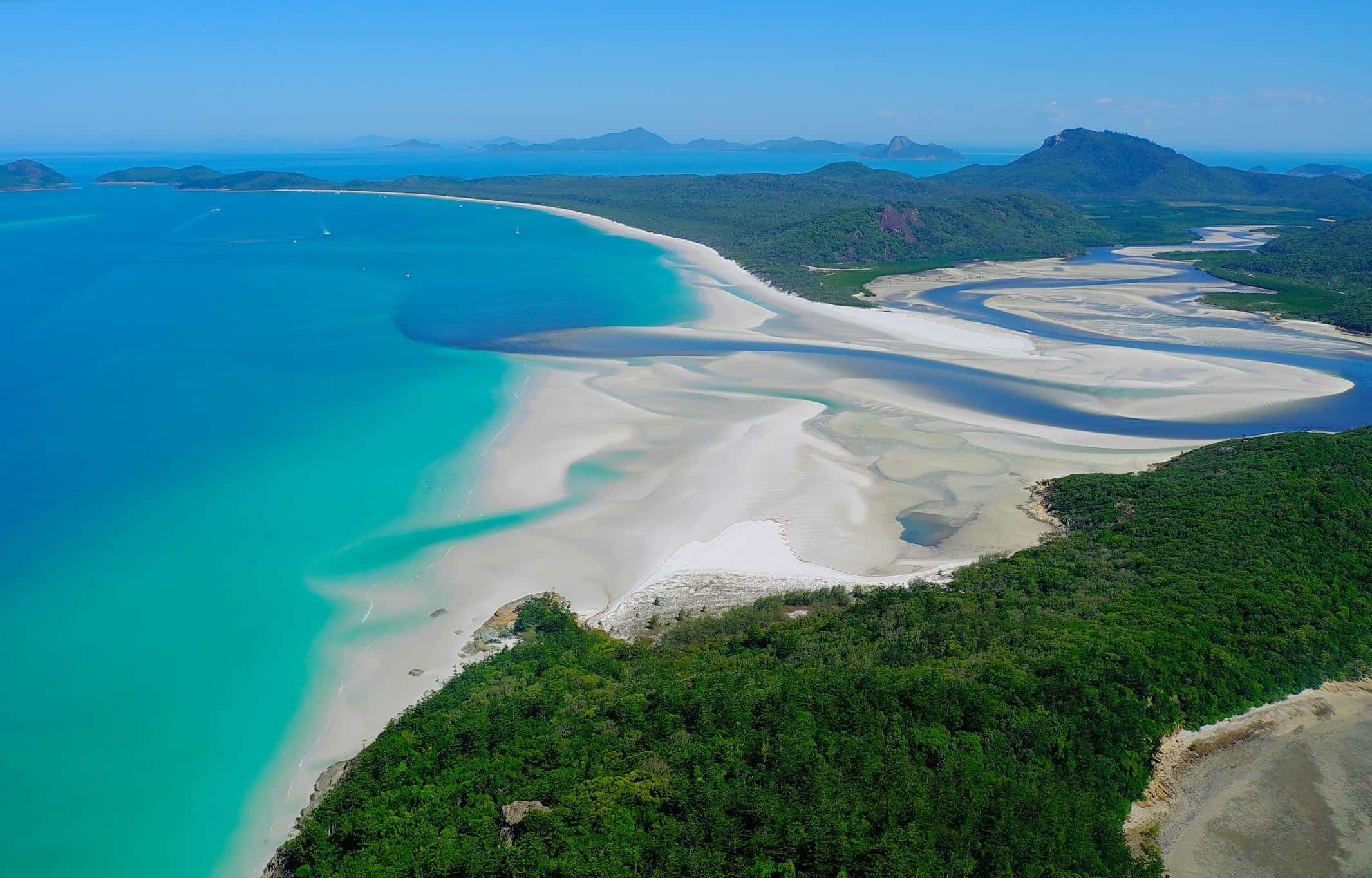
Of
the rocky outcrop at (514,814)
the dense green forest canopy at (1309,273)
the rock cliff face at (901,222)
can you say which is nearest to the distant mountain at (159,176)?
the rock cliff face at (901,222)

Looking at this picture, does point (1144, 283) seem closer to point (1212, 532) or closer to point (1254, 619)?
point (1212, 532)

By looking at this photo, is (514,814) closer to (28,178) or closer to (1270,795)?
(1270,795)

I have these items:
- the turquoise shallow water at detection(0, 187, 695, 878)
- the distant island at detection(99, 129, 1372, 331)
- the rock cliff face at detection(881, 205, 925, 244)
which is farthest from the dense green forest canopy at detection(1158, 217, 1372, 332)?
the turquoise shallow water at detection(0, 187, 695, 878)

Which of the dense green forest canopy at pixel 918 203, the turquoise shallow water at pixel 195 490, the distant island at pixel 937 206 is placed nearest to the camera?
the turquoise shallow water at pixel 195 490

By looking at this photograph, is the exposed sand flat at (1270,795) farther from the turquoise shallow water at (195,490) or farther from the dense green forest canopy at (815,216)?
the dense green forest canopy at (815,216)


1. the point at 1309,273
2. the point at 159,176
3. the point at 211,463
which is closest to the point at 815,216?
the point at 1309,273

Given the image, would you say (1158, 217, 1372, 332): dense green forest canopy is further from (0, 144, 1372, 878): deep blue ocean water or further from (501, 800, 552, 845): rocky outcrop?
(501, 800, 552, 845): rocky outcrop

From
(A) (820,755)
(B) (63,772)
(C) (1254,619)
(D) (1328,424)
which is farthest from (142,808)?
(D) (1328,424)
